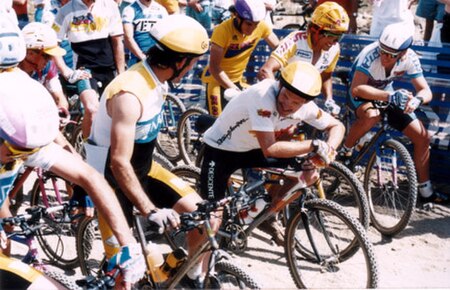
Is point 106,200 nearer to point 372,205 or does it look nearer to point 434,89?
point 372,205

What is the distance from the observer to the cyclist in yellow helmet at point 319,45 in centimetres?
683

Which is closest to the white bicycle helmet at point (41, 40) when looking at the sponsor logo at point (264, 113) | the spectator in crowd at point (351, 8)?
the sponsor logo at point (264, 113)

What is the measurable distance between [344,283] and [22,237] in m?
2.53

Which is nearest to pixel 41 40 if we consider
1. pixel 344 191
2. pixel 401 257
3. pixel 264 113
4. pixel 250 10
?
pixel 250 10

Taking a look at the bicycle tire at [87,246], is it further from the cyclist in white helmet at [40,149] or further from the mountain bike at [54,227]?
the cyclist in white helmet at [40,149]

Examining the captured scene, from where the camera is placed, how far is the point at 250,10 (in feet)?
23.8

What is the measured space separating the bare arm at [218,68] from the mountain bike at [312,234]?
1.89m

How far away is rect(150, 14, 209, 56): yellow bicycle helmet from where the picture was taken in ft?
15.0

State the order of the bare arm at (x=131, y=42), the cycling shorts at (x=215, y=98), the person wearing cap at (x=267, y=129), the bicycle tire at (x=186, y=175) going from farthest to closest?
the bare arm at (x=131, y=42), the cycling shorts at (x=215, y=98), the bicycle tire at (x=186, y=175), the person wearing cap at (x=267, y=129)

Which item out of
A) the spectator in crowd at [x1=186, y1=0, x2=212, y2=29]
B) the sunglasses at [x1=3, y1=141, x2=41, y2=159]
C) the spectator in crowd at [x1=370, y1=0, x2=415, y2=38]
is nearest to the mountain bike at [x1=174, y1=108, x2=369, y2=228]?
the sunglasses at [x1=3, y1=141, x2=41, y2=159]

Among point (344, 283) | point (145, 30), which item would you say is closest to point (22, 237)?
point (344, 283)

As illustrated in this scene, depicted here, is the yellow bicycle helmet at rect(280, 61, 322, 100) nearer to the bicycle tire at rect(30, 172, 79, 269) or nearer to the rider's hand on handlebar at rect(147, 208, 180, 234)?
the rider's hand on handlebar at rect(147, 208, 180, 234)

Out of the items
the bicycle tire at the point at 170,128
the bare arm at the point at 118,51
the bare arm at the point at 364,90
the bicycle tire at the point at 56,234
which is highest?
the bare arm at the point at 364,90

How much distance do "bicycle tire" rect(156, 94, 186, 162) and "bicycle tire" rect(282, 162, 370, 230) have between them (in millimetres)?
2586
